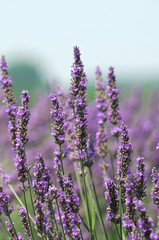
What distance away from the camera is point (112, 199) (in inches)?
94.4

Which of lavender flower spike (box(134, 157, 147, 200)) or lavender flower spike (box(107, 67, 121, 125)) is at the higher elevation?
lavender flower spike (box(107, 67, 121, 125))

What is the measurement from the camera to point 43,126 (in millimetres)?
9922

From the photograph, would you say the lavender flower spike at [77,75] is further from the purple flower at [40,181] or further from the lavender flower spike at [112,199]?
the lavender flower spike at [112,199]

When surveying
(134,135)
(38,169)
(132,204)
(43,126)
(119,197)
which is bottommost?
(132,204)

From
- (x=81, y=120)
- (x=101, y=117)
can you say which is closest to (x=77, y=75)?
(x=81, y=120)

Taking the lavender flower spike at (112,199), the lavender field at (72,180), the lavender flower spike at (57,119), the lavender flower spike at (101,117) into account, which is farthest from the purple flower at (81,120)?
the lavender flower spike at (101,117)

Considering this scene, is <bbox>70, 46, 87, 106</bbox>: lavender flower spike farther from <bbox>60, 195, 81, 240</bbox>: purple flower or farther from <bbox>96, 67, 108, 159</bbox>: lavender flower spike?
<bbox>96, 67, 108, 159</bbox>: lavender flower spike

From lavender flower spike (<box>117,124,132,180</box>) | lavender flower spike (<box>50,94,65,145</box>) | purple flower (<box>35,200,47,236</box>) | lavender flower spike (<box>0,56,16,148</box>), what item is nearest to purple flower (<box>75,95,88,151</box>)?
lavender flower spike (<box>50,94,65,145</box>)

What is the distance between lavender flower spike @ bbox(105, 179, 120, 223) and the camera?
2381 millimetres

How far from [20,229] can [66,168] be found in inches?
66.1

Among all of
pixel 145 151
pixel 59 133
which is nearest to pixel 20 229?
pixel 145 151

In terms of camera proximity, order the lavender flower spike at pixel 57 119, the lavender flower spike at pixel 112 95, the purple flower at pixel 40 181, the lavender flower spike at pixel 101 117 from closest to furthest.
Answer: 1. the purple flower at pixel 40 181
2. the lavender flower spike at pixel 57 119
3. the lavender flower spike at pixel 112 95
4. the lavender flower spike at pixel 101 117

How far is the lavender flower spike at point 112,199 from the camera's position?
2381mm

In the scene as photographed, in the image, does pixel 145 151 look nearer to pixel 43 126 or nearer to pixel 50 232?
pixel 43 126
